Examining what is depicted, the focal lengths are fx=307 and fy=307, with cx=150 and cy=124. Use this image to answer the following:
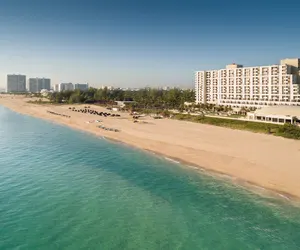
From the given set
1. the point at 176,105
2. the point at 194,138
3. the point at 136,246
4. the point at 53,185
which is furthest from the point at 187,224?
the point at 176,105

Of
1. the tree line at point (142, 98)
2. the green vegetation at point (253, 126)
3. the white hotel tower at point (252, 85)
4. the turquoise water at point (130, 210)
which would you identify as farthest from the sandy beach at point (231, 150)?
the tree line at point (142, 98)

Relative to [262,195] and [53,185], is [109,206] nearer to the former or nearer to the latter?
[53,185]

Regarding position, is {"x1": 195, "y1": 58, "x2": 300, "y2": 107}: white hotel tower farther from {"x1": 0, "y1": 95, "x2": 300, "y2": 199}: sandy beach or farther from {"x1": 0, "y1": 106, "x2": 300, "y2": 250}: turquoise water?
{"x1": 0, "y1": 106, "x2": 300, "y2": 250}: turquoise water

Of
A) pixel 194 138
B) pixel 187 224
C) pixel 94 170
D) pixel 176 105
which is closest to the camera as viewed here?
pixel 187 224

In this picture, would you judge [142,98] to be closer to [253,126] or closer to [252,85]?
[252,85]

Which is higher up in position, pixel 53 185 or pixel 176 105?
pixel 176 105

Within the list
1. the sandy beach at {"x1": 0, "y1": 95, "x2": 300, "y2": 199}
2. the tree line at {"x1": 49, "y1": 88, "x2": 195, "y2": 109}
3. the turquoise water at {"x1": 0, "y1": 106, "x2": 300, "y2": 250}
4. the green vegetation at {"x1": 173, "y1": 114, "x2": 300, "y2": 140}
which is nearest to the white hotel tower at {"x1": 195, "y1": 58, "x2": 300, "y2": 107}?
the tree line at {"x1": 49, "y1": 88, "x2": 195, "y2": 109}

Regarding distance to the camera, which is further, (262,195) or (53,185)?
(53,185)
